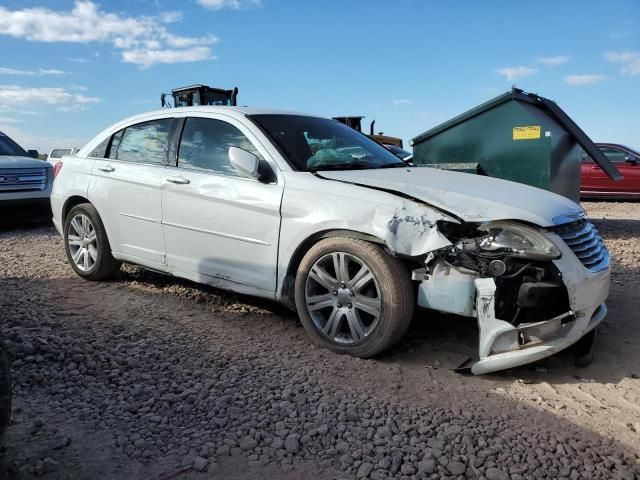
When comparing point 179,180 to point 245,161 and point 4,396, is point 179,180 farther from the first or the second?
point 4,396

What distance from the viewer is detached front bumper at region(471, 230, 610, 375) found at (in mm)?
3146

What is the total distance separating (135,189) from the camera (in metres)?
4.75

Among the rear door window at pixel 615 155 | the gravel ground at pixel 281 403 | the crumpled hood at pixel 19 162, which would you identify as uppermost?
the rear door window at pixel 615 155

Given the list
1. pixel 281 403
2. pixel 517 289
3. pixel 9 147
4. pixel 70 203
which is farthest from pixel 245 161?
pixel 9 147

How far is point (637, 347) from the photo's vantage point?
380 cm

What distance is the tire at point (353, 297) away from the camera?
3377mm

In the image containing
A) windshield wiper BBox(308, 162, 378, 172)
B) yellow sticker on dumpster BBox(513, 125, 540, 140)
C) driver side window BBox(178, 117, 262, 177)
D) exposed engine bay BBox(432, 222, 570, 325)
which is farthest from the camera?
yellow sticker on dumpster BBox(513, 125, 540, 140)

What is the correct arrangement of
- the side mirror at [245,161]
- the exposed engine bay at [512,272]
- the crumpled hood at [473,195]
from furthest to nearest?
the side mirror at [245,161], the crumpled hood at [473,195], the exposed engine bay at [512,272]

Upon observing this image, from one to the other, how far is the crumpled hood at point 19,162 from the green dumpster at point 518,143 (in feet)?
21.5

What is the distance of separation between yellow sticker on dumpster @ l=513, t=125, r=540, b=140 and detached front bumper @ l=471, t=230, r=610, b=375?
4624mm

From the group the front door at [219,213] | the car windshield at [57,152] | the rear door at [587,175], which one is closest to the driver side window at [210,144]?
the front door at [219,213]

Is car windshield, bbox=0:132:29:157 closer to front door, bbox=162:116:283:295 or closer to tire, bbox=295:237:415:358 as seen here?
front door, bbox=162:116:283:295

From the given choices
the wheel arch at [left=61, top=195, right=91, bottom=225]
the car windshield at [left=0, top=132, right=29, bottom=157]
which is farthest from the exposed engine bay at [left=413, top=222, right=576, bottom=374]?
the car windshield at [left=0, top=132, right=29, bottom=157]

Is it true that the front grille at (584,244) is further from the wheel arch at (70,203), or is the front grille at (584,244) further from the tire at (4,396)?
the wheel arch at (70,203)
